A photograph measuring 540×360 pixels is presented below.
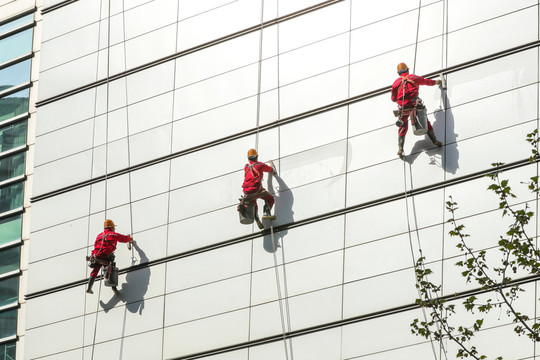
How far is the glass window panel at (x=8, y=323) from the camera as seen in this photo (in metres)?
20.2

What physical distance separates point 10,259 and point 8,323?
1.19m

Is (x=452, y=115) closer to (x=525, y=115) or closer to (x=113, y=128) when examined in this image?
(x=525, y=115)

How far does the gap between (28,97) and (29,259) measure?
3301 mm

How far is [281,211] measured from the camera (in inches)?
717

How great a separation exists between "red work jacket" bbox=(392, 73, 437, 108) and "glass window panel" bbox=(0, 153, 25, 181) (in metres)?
7.63

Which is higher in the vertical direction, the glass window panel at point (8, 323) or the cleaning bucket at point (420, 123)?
A: the cleaning bucket at point (420, 123)

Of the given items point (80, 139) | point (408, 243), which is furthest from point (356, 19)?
point (80, 139)

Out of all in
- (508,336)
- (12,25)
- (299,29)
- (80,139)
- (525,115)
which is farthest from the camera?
(12,25)

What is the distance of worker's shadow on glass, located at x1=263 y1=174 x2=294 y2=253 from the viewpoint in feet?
59.2

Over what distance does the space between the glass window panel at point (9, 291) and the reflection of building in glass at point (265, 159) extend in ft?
1.44

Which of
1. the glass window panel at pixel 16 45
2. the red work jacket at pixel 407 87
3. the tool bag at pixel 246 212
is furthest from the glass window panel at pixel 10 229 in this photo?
the red work jacket at pixel 407 87

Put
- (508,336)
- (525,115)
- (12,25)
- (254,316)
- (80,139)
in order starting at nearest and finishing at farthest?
1. (508,336)
2. (525,115)
3. (254,316)
4. (80,139)
5. (12,25)

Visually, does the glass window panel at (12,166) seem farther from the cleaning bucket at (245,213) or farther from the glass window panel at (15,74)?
the cleaning bucket at (245,213)

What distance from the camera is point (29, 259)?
2044 cm
